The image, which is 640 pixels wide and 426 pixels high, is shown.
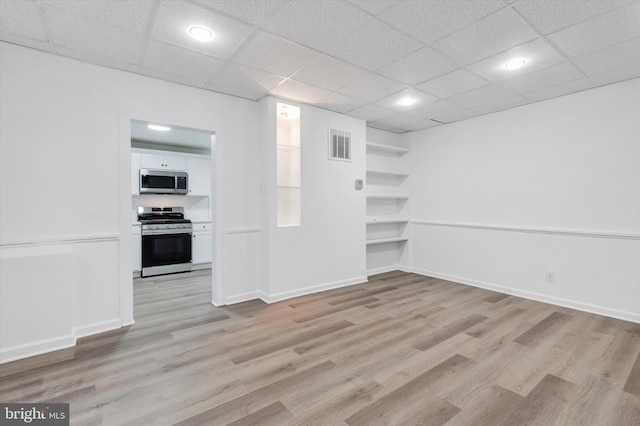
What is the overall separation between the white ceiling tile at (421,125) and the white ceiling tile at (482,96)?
0.86 m

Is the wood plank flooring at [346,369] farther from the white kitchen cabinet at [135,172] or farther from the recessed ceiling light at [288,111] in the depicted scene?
the white kitchen cabinet at [135,172]

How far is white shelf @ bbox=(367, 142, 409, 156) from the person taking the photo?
5.19 m

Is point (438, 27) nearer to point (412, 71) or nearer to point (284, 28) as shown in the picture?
point (412, 71)

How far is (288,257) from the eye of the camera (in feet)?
13.3

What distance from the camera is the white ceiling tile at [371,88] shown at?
3354mm

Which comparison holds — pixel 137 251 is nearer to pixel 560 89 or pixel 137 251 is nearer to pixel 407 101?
pixel 407 101

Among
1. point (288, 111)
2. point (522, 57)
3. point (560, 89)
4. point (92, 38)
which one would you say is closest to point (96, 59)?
point (92, 38)

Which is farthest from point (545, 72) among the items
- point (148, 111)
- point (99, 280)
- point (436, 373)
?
point (99, 280)

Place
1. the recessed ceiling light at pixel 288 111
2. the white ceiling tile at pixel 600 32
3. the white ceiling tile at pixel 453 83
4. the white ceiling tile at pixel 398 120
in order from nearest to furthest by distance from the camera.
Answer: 1. the white ceiling tile at pixel 600 32
2. the white ceiling tile at pixel 453 83
3. the recessed ceiling light at pixel 288 111
4. the white ceiling tile at pixel 398 120

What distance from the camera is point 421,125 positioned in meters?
5.22

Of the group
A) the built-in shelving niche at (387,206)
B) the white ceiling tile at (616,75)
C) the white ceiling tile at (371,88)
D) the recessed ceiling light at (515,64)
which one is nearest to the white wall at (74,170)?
the white ceiling tile at (371,88)

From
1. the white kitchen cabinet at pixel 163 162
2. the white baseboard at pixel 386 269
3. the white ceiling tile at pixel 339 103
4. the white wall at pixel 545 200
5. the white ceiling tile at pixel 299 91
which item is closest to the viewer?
the white wall at pixel 545 200

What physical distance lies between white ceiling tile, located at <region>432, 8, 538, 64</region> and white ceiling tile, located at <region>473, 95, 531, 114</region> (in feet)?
4.72

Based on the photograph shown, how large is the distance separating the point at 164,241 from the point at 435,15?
5367 mm
